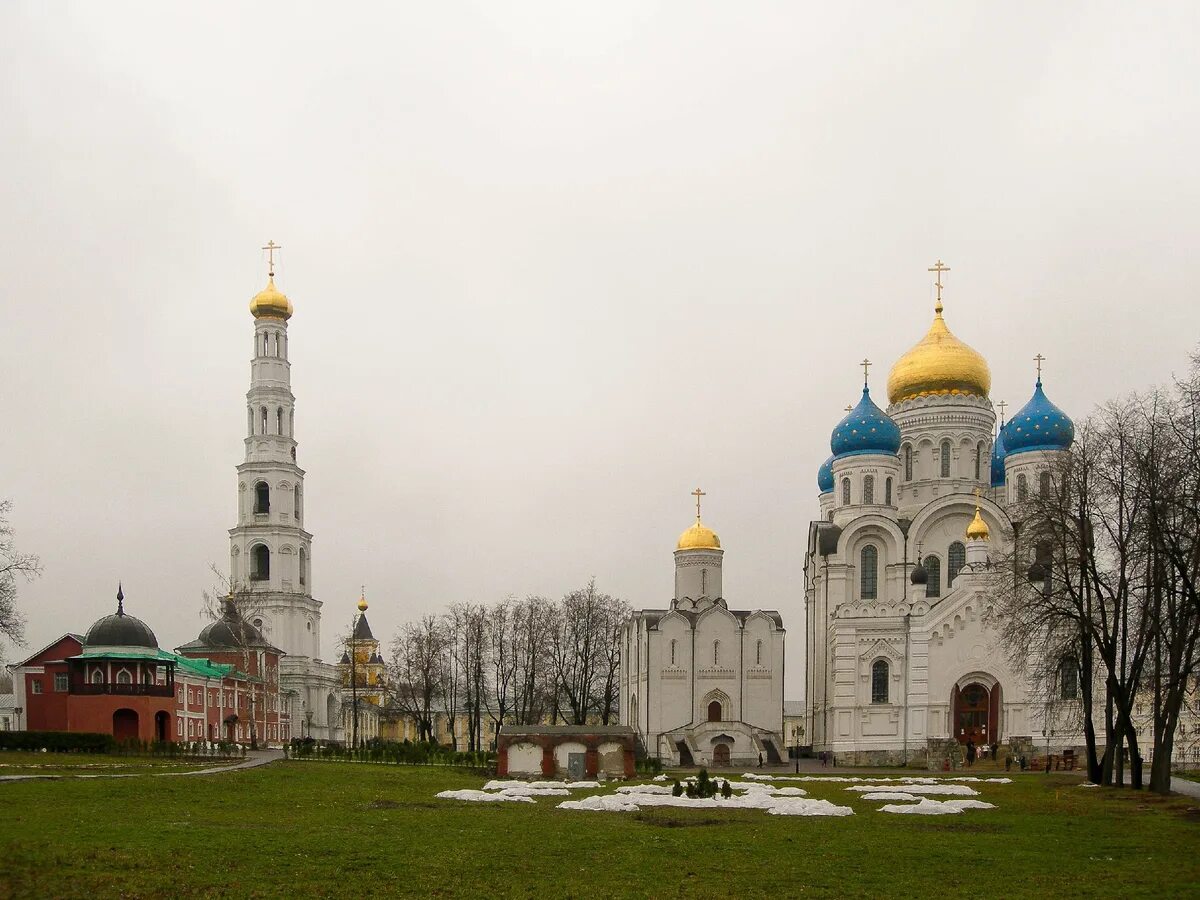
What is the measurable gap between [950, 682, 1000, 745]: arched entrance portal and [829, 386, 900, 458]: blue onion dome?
1079 centimetres

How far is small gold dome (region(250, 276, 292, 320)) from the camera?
255ft

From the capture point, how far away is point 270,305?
77.8 metres

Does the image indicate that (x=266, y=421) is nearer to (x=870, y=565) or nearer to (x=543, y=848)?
(x=870, y=565)

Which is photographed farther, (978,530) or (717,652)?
(717,652)

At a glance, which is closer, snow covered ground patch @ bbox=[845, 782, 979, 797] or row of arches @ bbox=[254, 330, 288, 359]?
snow covered ground patch @ bbox=[845, 782, 979, 797]

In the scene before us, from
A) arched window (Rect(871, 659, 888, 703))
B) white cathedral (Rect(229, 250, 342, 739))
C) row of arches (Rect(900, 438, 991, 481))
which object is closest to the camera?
arched window (Rect(871, 659, 888, 703))

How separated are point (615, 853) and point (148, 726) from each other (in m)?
38.6

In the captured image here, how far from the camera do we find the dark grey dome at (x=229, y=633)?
214 feet

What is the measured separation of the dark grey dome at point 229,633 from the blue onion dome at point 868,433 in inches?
1146

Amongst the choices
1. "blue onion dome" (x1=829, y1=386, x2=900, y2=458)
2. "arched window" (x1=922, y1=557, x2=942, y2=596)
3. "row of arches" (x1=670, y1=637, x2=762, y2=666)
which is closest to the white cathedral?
"row of arches" (x1=670, y1=637, x2=762, y2=666)

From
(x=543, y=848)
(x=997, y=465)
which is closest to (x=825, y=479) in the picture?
(x=997, y=465)

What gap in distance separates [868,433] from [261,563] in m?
38.5

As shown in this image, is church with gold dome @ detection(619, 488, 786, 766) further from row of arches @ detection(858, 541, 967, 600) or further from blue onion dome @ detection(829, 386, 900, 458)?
blue onion dome @ detection(829, 386, 900, 458)

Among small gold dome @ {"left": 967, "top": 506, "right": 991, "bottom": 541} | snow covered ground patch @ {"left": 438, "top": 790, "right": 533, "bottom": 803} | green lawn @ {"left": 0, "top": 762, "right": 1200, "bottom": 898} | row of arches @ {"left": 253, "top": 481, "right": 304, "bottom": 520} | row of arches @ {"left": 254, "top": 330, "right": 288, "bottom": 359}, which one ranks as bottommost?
snow covered ground patch @ {"left": 438, "top": 790, "right": 533, "bottom": 803}
